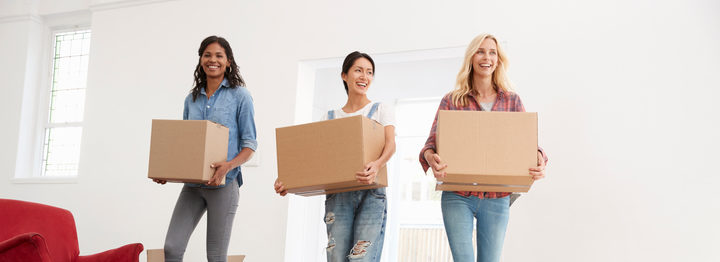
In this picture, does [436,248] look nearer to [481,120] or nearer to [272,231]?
[272,231]

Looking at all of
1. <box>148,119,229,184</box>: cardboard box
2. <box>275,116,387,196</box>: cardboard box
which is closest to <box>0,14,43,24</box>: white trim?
<box>148,119,229,184</box>: cardboard box

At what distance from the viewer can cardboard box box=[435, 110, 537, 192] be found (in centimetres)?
183

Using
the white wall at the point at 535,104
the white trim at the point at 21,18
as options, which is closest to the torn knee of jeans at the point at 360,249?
the white wall at the point at 535,104

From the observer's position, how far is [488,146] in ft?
6.07

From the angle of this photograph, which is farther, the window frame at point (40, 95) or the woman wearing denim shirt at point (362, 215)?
the window frame at point (40, 95)

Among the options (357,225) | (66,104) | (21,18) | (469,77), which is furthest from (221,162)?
(21,18)

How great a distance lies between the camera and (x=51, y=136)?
476 cm

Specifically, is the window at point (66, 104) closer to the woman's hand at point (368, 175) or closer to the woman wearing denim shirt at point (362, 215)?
the woman wearing denim shirt at point (362, 215)

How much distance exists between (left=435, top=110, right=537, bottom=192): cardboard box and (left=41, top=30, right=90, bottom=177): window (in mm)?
3698

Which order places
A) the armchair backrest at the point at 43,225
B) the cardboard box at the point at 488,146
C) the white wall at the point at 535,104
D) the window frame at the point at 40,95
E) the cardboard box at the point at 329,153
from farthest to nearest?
the window frame at the point at 40,95
the white wall at the point at 535,104
the armchair backrest at the point at 43,225
the cardboard box at the point at 329,153
the cardboard box at the point at 488,146

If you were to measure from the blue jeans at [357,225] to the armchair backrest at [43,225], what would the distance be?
1112 mm

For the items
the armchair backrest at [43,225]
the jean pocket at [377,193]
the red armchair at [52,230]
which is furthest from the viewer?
the armchair backrest at [43,225]

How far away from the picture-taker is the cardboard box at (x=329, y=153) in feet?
6.36

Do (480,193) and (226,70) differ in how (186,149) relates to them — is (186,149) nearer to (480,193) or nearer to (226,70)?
(226,70)
